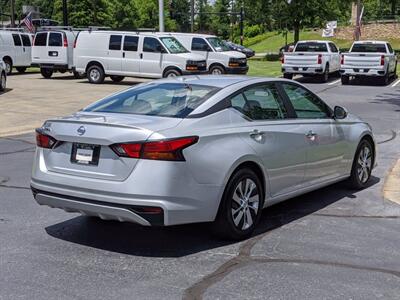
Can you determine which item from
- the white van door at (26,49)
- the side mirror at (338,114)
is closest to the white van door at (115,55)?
the white van door at (26,49)

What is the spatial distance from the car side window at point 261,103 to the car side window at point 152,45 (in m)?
18.3

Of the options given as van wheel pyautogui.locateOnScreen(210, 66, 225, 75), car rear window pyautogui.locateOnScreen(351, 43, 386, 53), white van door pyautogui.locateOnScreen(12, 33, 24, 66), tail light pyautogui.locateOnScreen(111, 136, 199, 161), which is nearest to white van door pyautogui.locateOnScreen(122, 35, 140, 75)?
van wheel pyautogui.locateOnScreen(210, 66, 225, 75)

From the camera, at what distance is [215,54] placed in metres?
26.0

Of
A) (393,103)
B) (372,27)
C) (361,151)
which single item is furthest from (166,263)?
(372,27)

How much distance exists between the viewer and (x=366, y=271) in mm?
4926

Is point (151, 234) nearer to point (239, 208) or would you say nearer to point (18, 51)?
point (239, 208)

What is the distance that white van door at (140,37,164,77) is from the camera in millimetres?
24289

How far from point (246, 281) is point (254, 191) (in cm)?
133

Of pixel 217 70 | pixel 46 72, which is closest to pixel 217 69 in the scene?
pixel 217 70

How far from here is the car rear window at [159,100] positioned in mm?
5669

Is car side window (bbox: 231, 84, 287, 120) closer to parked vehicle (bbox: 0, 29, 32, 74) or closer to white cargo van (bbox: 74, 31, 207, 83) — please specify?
white cargo van (bbox: 74, 31, 207, 83)

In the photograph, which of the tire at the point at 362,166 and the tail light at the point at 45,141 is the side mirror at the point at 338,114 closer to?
the tire at the point at 362,166

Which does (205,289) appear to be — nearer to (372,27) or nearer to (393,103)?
(393,103)

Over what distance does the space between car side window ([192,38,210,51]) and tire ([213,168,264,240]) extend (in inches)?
828
